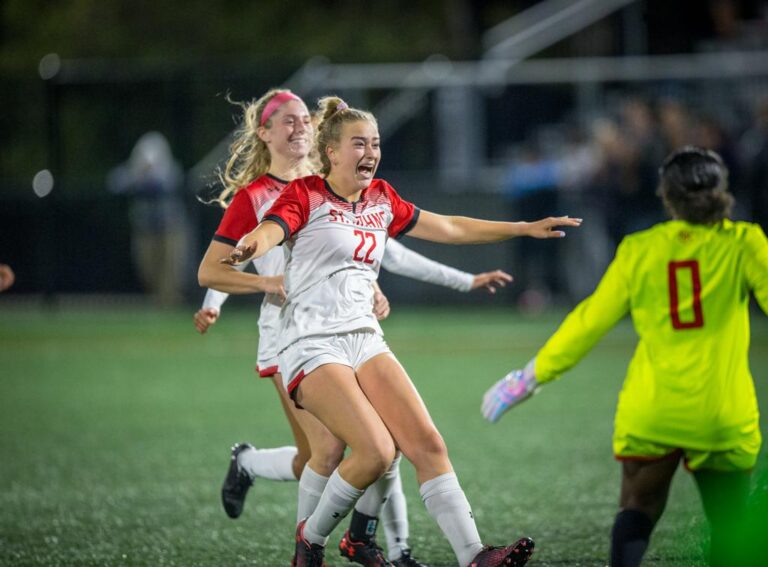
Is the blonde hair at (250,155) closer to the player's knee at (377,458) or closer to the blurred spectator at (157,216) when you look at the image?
the player's knee at (377,458)

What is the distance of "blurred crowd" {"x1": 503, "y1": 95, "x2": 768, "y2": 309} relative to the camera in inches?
562

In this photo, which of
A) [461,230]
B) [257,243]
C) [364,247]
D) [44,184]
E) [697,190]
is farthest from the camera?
[44,184]

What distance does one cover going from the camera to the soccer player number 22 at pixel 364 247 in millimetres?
4840

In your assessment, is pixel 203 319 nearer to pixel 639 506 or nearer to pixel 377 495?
pixel 377 495

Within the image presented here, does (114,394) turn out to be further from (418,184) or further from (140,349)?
(418,184)

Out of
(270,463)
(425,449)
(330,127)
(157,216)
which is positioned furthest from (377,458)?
(157,216)

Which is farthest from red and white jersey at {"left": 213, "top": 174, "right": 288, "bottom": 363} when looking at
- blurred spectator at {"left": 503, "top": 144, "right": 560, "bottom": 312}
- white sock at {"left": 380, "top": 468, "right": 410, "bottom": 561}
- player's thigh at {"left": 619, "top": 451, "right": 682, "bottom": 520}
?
blurred spectator at {"left": 503, "top": 144, "right": 560, "bottom": 312}

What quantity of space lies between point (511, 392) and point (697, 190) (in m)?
1.01

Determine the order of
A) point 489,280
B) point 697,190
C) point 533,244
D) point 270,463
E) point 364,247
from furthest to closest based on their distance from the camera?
point 533,244
point 270,463
point 489,280
point 364,247
point 697,190

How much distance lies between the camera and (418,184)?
52.7 feet

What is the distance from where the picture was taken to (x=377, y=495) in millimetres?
5105

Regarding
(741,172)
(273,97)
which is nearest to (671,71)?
(741,172)

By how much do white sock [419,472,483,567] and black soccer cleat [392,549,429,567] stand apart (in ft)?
1.82

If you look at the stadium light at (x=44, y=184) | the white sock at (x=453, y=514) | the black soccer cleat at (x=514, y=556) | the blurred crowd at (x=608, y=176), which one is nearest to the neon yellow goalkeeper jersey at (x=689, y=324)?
the black soccer cleat at (x=514, y=556)
